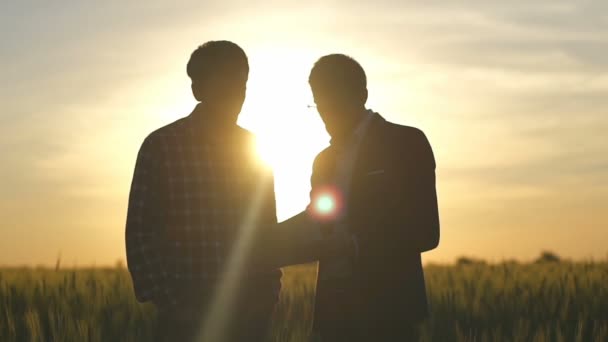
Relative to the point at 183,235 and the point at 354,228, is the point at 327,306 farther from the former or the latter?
the point at 183,235

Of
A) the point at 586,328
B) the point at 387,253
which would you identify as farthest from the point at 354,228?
the point at 586,328

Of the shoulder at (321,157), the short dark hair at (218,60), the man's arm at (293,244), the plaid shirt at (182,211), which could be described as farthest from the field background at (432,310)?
the short dark hair at (218,60)

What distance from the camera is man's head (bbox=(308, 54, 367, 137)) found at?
4453 millimetres

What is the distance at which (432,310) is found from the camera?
26.7 ft

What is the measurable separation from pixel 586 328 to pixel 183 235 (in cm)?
483

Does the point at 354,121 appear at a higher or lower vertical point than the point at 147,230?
higher

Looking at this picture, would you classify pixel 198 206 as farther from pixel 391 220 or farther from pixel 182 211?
pixel 391 220

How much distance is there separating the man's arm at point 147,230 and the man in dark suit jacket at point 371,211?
786 mm

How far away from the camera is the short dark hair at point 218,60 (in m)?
4.37

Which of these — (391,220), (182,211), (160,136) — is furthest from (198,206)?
(391,220)

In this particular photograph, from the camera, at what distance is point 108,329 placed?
23.1ft

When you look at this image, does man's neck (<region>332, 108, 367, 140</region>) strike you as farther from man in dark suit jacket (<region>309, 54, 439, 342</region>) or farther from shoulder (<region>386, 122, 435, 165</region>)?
shoulder (<region>386, 122, 435, 165</region>)

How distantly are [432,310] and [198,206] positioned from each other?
14.3ft

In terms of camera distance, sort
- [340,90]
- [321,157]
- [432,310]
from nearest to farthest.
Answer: [340,90], [321,157], [432,310]
